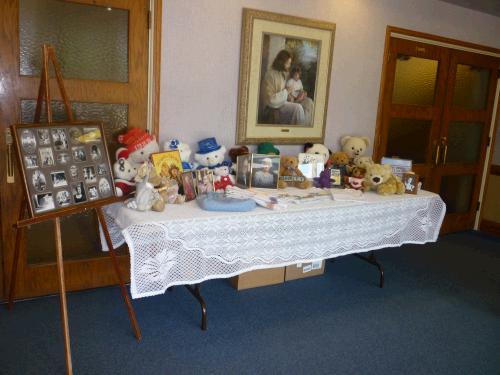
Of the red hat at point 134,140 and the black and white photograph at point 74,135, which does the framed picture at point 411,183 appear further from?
the black and white photograph at point 74,135

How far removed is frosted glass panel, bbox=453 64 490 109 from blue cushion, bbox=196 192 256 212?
3076mm

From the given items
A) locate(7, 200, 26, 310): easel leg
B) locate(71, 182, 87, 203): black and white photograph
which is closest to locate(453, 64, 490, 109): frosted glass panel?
locate(71, 182, 87, 203): black and white photograph

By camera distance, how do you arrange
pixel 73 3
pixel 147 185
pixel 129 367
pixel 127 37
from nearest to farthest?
pixel 129 367, pixel 147 185, pixel 73 3, pixel 127 37

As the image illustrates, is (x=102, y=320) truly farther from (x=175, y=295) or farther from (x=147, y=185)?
(x=147, y=185)

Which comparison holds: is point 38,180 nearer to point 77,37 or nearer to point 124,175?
point 124,175

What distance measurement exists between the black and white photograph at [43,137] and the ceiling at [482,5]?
3729 mm

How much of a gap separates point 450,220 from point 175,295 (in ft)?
10.8

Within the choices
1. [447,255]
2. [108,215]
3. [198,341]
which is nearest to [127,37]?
[108,215]

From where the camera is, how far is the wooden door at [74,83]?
2.39 m

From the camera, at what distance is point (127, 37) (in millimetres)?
2654

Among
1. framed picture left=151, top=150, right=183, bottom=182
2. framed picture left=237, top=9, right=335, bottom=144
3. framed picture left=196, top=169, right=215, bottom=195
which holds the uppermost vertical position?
framed picture left=237, top=9, right=335, bottom=144

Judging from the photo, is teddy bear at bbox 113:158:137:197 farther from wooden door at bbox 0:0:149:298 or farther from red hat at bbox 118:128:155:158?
wooden door at bbox 0:0:149:298

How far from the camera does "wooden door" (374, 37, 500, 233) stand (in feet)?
12.8

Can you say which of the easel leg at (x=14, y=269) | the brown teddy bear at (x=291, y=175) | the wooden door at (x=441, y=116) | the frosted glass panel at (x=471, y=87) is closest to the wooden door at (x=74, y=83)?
the easel leg at (x=14, y=269)
